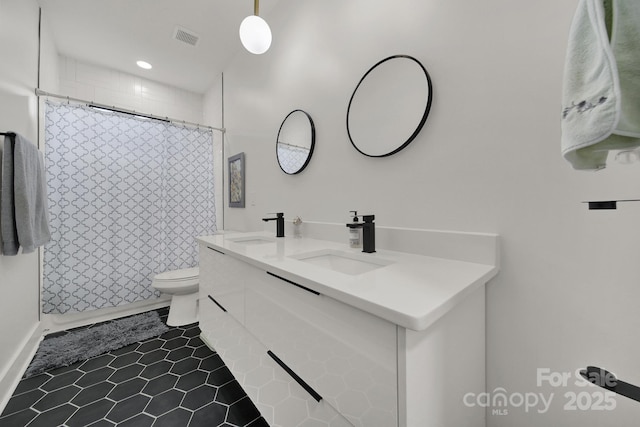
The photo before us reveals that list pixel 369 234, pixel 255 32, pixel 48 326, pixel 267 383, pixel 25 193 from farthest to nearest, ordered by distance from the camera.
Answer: pixel 48 326
pixel 25 193
pixel 255 32
pixel 369 234
pixel 267 383

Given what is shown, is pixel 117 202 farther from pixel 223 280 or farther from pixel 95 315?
pixel 223 280

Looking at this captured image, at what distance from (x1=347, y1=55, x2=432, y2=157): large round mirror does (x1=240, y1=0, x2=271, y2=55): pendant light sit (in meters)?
0.58

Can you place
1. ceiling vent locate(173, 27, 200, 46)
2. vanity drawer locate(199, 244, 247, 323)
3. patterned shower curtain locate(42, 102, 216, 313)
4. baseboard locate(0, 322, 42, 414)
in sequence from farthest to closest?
ceiling vent locate(173, 27, 200, 46)
patterned shower curtain locate(42, 102, 216, 313)
baseboard locate(0, 322, 42, 414)
vanity drawer locate(199, 244, 247, 323)

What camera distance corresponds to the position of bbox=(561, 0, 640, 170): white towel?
358mm

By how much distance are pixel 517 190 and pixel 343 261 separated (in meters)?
0.70

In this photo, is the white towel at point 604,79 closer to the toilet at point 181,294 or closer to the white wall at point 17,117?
the white wall at point 17,117

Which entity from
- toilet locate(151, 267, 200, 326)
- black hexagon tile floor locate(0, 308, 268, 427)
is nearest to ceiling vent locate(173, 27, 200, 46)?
toilet locate(151, 267, 200, 326)

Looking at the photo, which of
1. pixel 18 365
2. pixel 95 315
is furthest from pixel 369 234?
pixel 95 315

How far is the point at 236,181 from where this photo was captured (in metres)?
2.53

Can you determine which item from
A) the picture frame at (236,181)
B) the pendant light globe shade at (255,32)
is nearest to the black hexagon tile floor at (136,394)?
the picture frame at (236,181)

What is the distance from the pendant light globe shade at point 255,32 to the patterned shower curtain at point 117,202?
164 centimetres

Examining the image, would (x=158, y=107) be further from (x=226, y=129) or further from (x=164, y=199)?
(x=164, y=199)

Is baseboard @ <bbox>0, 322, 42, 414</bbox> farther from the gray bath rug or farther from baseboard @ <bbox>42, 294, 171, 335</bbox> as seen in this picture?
baseboard @ <bbox>42, 294, 171, 335</bbox>

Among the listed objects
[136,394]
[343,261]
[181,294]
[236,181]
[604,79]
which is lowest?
[136,394]
